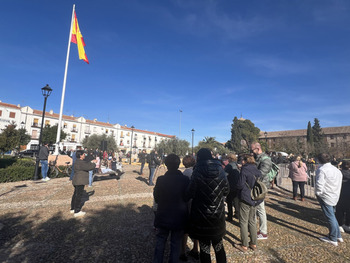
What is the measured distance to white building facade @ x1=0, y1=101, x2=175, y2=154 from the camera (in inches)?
1735

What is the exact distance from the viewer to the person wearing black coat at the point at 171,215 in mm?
2379

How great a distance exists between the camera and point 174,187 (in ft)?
7.98

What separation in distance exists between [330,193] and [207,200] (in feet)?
10.1

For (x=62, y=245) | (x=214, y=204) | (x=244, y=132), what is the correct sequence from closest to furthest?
1. (x=214, y=204)
2. (x=62, y=245)
3. (x=244, y=132)

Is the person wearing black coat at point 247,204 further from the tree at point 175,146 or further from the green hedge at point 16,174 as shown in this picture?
the tree at point 175,146

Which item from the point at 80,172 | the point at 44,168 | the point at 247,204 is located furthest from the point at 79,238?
the point at 44,168

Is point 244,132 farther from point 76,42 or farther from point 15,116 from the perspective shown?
point 15,116

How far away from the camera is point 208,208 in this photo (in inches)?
90.7

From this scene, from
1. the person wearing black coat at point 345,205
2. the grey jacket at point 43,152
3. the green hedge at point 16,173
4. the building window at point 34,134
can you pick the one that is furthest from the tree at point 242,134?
the building window at point 34,134

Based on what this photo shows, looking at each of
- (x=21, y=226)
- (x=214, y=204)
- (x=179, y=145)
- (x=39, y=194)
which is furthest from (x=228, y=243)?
(x=179, y=145)

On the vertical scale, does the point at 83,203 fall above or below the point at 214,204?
below

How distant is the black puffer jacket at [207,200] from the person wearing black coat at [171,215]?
123 millimetres

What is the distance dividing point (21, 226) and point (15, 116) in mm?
55080

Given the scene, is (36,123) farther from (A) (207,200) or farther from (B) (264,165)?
(A) (207,200)
